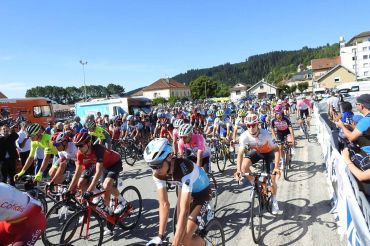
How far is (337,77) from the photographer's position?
3374 inches

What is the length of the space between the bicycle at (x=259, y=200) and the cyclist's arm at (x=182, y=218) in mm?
2189

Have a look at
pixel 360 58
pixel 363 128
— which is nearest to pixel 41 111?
pixel 363 128

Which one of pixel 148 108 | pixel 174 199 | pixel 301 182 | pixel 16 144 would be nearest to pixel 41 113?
pixel 148 108

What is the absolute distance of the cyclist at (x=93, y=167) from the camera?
5.46 m

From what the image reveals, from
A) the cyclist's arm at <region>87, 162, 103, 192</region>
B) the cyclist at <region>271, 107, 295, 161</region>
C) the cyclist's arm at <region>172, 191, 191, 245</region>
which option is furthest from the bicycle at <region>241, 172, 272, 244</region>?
the cyclist at <region>271, 107, 295, 161</region>

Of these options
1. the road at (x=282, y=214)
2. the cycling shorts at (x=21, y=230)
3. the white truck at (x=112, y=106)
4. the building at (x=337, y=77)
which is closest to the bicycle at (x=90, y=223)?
the road at (x=282, y=214)

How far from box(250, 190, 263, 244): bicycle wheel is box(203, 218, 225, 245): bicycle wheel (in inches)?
35.9

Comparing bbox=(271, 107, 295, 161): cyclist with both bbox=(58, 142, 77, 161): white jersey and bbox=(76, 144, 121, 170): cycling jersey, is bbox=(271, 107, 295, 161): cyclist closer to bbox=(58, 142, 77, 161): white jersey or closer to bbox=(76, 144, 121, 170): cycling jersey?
bbox=(76, 144, 121, 170): cycling jersey

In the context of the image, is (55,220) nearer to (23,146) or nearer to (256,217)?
(256,217)

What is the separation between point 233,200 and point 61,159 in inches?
152

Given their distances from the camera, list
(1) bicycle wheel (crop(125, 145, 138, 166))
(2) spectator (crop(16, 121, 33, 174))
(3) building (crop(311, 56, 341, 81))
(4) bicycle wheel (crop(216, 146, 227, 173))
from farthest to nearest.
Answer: (3) building (crop(311, 56, 341, 81)) → (1) bicycle wheel (crop(125, 145, 138, 166)) → (4) bicycle wheel (crop(216, 146, 227, 173)) → (2) spectator (crop(16, 121, 33, 174))

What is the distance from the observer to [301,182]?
8586mm

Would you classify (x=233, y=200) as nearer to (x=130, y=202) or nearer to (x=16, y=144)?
(x=130, y=202)

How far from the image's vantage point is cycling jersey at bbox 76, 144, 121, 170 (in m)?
5.65
